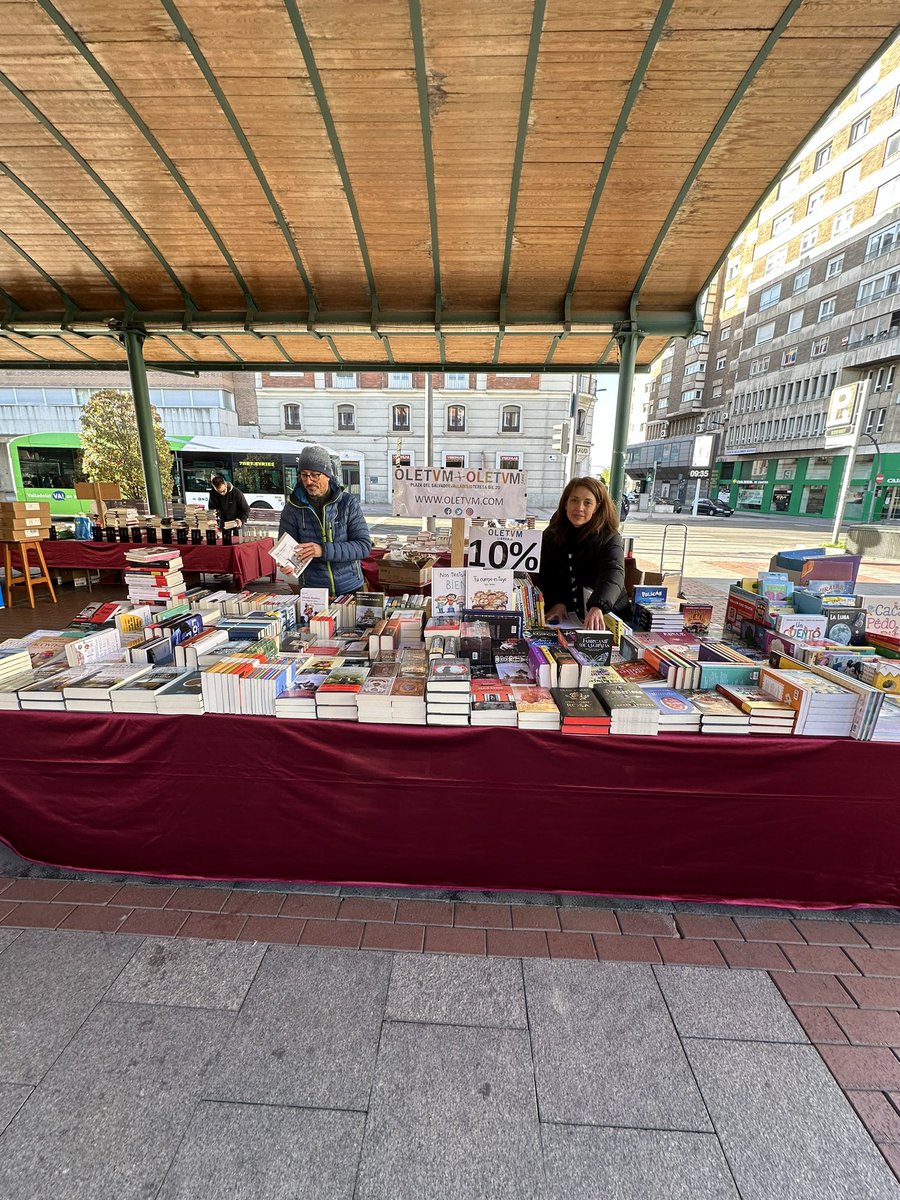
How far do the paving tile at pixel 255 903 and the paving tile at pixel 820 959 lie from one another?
2164mm

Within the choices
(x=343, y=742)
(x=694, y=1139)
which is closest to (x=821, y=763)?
(x=694, y=1139)

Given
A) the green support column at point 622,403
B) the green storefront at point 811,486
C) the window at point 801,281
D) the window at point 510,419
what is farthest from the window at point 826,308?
the green support column at point 622,403

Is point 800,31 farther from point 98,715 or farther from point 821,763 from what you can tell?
point 98,715

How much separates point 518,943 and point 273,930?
3.37 feet

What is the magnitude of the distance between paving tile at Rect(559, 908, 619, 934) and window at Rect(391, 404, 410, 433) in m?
29.4

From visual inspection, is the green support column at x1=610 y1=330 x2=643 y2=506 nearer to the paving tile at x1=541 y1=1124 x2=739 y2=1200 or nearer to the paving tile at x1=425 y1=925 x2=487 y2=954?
the paving tile at x1=425 y1=925 x2=487 y2=954

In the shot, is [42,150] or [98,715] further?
[42,150]

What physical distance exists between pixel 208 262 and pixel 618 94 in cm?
531

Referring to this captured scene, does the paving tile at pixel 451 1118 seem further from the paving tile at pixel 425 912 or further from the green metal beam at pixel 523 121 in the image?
the green metal beam at pixel 523 121

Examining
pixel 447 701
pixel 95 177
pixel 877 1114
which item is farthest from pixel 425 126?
pixel 877 1114

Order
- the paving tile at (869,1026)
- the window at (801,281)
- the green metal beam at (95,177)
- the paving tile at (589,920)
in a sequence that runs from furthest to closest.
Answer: the window at (801,281)
the green metal beam at (95,177)
the paving tile at (589,920)
the paving tile at (869,1026)

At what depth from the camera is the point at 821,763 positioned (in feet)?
6.95

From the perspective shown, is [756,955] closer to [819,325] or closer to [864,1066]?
[864,1066]

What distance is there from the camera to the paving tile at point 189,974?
74.6 inches
